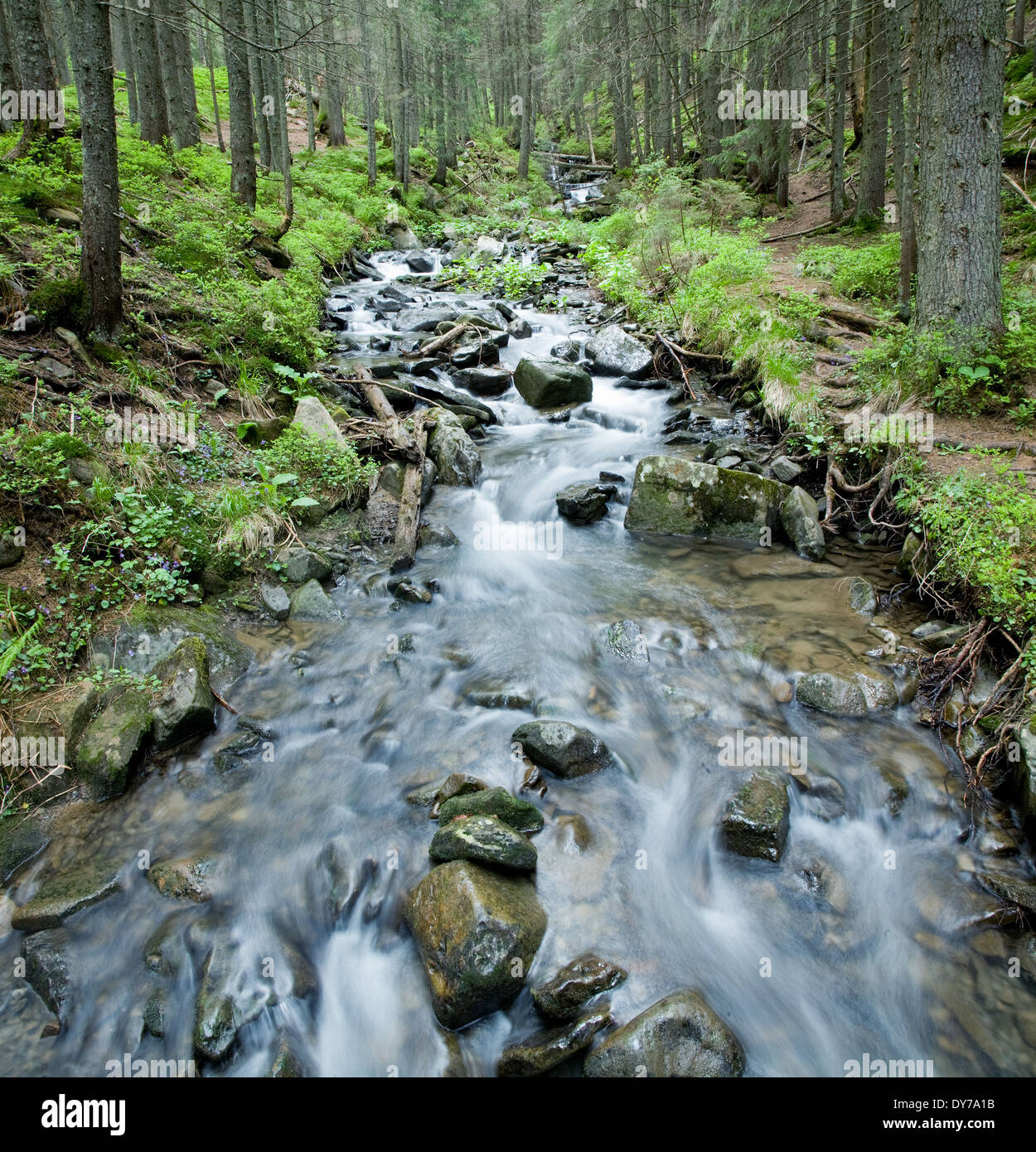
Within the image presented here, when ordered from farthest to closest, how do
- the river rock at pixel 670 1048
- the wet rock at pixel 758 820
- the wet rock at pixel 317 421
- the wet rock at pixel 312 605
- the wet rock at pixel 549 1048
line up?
the wet rock at pixel 317 421
the wet rock at pixel 312 605
the wet rock at pixel 758 820
the wet rock at pixel 549 1048
the river rock at pixel 670 1048

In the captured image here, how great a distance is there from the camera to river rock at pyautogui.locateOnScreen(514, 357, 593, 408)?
37.5 feet

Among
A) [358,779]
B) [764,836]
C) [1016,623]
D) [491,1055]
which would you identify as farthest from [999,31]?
[491,1055]

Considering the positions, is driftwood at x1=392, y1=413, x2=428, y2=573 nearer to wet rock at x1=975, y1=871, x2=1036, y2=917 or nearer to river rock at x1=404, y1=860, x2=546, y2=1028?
river rock at x1=404, y1=860, x2=546, y2=1028

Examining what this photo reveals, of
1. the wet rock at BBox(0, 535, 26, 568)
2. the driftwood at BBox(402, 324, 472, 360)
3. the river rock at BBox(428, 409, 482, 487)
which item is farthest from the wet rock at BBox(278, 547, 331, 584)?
the driftwood at BBox(402, 324, 472, 360)

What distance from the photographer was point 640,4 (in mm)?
22609

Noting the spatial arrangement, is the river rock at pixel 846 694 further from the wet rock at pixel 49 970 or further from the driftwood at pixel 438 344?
the driftwood at pixel 438 344

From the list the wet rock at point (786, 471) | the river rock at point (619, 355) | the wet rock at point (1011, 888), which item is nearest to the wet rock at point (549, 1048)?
the wet rock at point (1011, 888)

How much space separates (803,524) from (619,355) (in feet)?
20.7

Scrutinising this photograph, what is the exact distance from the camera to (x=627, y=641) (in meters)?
6.38

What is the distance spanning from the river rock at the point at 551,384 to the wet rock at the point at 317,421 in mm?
4219

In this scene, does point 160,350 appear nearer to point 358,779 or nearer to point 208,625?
point 208,625

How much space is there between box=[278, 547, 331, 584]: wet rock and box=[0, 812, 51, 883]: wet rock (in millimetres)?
3112

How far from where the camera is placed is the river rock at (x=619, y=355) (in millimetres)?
12266
